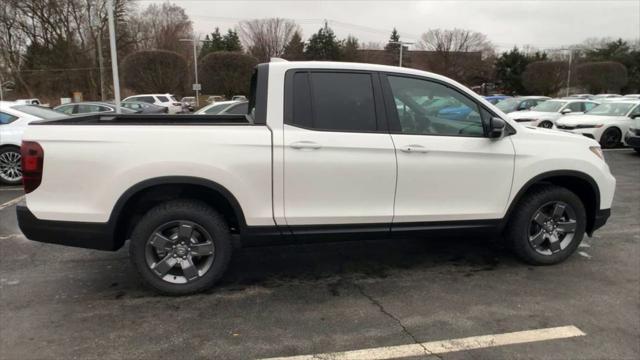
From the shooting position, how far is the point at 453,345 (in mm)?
3246

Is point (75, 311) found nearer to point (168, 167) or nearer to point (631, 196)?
point (168, 167)

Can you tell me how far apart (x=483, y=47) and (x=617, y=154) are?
50.8 meters

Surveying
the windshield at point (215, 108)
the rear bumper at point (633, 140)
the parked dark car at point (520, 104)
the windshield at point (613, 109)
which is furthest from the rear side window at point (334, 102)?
the parked dark car at point (520, 104)

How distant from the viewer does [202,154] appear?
368cm

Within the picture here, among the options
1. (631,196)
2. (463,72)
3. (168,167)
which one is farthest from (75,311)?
(463,72)

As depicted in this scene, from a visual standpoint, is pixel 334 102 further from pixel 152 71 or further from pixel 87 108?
pixel 152 71

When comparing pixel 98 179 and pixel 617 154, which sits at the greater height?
pixel 98 179

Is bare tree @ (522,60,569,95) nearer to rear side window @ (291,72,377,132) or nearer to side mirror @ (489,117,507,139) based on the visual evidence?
side mirror @ (489,117,507,139)

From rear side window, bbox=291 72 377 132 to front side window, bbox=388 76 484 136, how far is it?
0.27m

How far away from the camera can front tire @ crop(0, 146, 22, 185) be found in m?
8.67

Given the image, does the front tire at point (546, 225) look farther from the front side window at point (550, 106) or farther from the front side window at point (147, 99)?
the front side window at point (147, 99)

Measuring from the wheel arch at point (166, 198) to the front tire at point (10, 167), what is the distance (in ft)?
19.8

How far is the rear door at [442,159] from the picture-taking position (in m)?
4.08

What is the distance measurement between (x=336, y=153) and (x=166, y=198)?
1.40 metres
